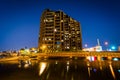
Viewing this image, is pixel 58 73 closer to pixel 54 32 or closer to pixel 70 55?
pixel 70 55

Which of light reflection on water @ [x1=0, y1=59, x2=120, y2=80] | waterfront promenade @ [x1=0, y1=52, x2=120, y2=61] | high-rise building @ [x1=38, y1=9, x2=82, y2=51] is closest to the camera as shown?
light reflection on water @ [x1=0, y1=59, x2=120, y2=80]

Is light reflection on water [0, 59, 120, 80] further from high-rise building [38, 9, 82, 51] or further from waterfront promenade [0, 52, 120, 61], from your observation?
high-rise building [38, 9, 82, 51]

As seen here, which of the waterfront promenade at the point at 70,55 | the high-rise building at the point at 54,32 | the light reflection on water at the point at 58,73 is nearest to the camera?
the light reflection on water at the point at 58,73

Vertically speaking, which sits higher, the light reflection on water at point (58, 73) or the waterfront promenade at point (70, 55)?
the waterfront promenade at point (70, 55)

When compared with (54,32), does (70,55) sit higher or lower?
lower

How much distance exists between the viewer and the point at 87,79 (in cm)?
3916

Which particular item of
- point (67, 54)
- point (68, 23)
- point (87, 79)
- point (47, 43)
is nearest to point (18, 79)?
point (87, 79)

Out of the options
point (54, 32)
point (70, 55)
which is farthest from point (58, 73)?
point (54, 32)

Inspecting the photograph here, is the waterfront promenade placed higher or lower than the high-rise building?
lower

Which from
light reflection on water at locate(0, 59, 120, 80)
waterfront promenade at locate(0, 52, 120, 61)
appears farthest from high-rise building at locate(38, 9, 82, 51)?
light reflection on water at locate(0, 59, 120, 80)

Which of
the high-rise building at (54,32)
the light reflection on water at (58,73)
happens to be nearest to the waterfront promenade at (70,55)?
the light reflection on water at (58,73)

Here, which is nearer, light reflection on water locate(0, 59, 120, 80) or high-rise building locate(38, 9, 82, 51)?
light reflection on water locate(0, 59, 120, 80)

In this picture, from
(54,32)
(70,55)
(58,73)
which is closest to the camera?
(58,73)

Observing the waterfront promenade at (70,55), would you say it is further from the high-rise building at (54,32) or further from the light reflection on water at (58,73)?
the high-rise building at (54,32)
